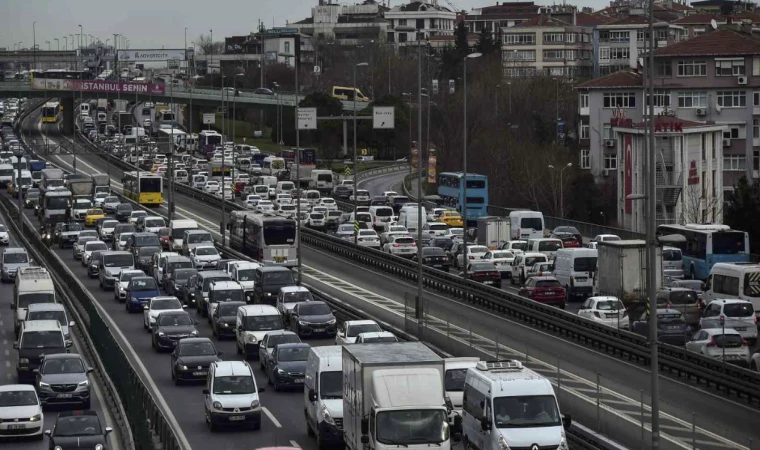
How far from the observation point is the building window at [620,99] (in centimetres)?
10838

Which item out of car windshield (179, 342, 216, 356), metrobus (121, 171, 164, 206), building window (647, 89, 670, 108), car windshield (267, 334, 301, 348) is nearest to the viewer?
car windshield (179, 342, 216, 356)

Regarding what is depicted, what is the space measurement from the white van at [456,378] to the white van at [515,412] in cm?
414

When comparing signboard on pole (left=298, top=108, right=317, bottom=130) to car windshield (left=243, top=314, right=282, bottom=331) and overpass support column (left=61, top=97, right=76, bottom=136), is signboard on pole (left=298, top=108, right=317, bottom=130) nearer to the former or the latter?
car windshield (left=243, top=314, right=282, bottom=331)

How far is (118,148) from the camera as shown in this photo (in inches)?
6201

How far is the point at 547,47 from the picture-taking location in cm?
19288

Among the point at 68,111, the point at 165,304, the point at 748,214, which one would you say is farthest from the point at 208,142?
the point at 165,304

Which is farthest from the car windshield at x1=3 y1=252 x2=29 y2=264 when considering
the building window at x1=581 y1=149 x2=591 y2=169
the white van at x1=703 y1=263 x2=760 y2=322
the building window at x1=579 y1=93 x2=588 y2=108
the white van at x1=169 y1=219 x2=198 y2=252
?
Answer: the building window at x1=581 y1=149 x2=591 y2=169

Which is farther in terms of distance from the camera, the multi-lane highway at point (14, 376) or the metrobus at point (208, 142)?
the metrobus at point (208, 142)

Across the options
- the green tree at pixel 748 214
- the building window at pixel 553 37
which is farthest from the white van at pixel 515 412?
the building window at pixel 553 37

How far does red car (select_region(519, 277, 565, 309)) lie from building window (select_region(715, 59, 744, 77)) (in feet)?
171

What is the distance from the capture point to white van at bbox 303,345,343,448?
30.4 metres

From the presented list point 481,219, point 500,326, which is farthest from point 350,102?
point 500,326

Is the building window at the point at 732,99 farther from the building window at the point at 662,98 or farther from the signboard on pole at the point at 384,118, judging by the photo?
the signboard on pole at the point at 384,118

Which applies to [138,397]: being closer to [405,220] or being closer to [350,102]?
[405,220]
